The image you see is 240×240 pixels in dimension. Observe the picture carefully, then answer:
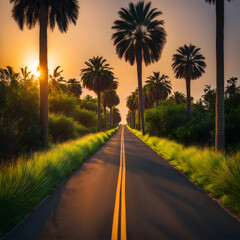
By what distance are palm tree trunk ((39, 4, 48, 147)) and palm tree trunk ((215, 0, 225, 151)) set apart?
1084 cm

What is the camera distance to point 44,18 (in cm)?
1199

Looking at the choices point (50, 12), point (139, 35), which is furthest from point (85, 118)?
point (50, 12)

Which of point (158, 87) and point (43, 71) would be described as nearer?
point (43, 71)

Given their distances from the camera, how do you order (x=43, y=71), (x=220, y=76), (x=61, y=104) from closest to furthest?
(x=220, y=76)
(x=43, y=71)
(x=61, y=104)

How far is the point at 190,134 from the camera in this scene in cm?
Answer: 1577

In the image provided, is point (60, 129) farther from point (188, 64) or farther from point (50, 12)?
point (188, 64)

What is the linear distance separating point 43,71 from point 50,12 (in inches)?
198

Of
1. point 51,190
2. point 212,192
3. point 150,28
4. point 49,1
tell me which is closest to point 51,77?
point 150,28

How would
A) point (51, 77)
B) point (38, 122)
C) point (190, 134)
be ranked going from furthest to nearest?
point (51, 77), point (190, 134), point (38, 122)

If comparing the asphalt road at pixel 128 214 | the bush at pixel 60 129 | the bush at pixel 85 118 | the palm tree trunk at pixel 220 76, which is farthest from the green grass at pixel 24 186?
the bush at pixel 85 118

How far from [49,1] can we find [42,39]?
2.76 metres

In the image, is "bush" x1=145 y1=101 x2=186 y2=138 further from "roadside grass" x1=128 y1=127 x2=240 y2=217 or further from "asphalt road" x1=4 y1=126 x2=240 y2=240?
"asphalt road" x1=4 y1=126 x2=240 y2=240

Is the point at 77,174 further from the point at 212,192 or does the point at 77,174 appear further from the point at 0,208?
the point at 212,192

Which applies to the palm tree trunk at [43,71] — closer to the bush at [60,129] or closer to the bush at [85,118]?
the bush at [60,129]
